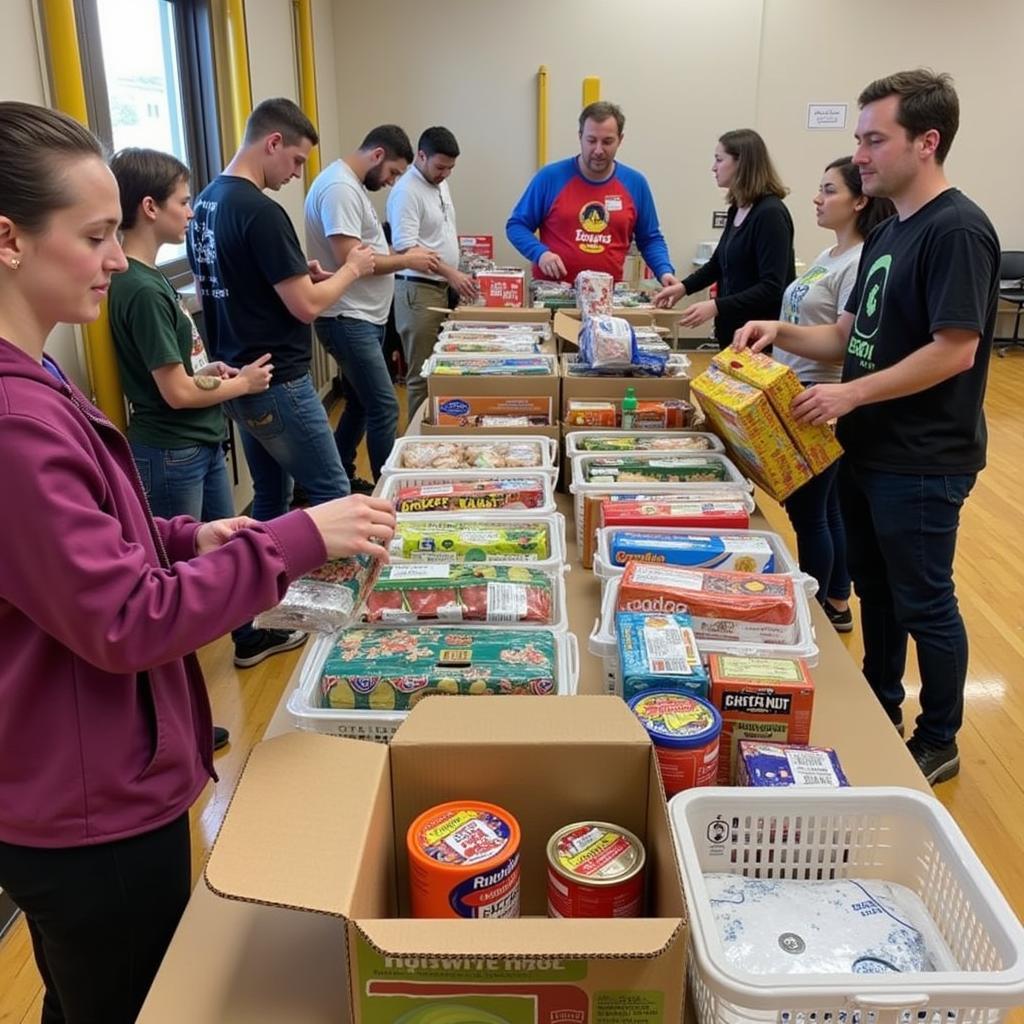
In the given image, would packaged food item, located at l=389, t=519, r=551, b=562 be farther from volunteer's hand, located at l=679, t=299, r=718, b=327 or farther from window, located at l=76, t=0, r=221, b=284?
window, located at l=76, t=0, r=221, b=284

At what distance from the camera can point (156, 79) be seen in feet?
12.2

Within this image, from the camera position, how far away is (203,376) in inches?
90.4

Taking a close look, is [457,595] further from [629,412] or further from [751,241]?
[751,241]

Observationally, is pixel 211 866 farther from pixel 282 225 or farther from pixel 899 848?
pixel 282 225

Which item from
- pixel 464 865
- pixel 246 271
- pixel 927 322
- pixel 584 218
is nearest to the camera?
pixel 464 865

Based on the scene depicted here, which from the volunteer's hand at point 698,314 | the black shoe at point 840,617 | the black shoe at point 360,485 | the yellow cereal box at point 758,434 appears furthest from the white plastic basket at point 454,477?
the black shoe at point 360,485

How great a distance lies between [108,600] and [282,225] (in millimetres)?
1887

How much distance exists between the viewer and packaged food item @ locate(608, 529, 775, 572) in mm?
1559

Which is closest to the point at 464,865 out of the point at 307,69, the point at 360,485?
the point at 360,485

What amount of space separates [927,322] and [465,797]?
59.1 inches

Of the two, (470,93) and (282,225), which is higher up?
(470,93)

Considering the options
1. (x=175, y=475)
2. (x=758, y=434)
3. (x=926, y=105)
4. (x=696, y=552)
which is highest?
(x=926, y=105)

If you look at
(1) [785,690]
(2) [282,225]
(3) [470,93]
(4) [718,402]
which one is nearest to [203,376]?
(2) [282,225]

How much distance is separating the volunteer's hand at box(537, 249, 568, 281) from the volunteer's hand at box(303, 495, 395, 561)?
3022 mm
